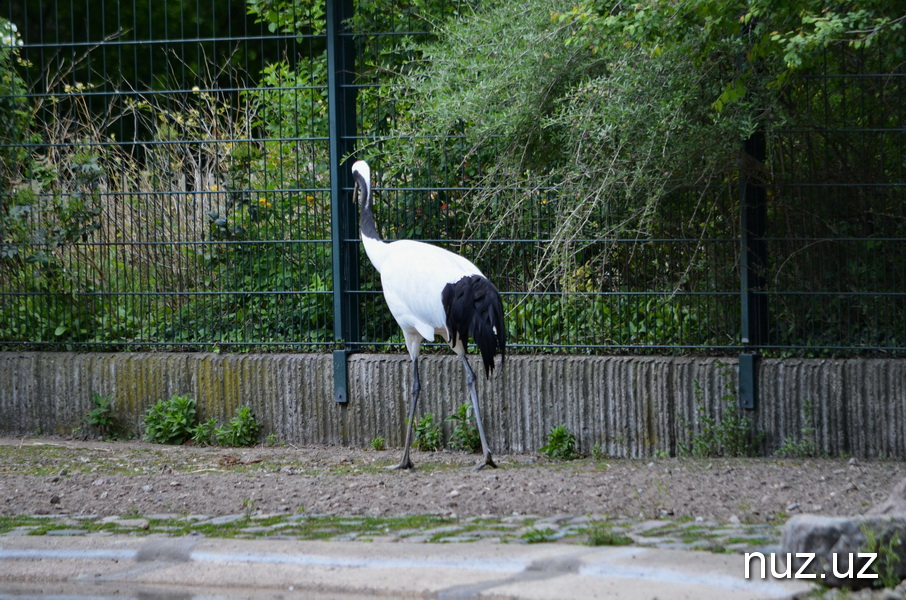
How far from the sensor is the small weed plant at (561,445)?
26.9ft

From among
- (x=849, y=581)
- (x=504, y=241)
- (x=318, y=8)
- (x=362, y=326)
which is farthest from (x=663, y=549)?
(x=318, y=8)

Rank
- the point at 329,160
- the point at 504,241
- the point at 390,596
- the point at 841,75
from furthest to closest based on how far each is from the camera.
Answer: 1. the point at 329,160
2. the point at 504,241
3. the point at 841,75
4. the point at 390,596

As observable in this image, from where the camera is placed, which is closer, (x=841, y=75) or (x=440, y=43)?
(x=841, y=75)

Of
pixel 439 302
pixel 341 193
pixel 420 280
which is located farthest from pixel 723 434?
pixel 341 193

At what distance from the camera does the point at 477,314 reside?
7379 mm

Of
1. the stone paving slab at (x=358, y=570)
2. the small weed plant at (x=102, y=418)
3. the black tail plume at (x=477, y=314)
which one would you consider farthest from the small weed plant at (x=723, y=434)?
the small weed plant at (x=102, y=418)

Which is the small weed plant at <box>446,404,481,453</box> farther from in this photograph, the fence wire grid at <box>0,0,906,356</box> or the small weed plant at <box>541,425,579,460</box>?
the fence wire grid at <box>0,0,906,356</box>

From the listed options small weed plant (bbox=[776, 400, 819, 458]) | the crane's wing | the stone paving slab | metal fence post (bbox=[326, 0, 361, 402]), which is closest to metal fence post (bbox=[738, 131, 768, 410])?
small weed plant (bbox=[776, 400, 819, 458])

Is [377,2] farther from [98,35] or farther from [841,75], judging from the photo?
[98,35]

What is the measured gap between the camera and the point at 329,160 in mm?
8938

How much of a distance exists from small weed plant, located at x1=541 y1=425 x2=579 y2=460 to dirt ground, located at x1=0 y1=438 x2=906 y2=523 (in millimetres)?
96

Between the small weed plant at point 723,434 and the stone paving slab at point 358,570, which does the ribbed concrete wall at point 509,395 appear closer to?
the small weed plant at point 723,434

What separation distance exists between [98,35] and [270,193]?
1205 cm

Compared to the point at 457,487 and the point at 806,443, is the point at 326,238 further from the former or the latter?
the point at 806,443
